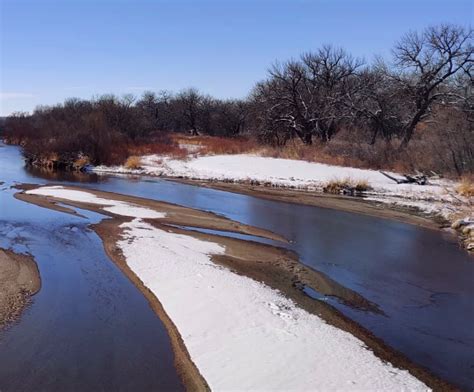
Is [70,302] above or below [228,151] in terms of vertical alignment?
below

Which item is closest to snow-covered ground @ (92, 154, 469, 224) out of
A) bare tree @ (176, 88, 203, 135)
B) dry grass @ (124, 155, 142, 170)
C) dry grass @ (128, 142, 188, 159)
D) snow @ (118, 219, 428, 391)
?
dry grass @ (124, 155, 142, 170)

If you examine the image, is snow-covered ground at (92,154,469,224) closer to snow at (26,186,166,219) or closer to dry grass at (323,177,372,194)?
dry grass at (323,177,372,194)

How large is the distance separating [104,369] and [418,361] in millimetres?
4297

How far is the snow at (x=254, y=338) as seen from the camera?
611cm

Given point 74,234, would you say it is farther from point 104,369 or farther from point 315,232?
point 104,369

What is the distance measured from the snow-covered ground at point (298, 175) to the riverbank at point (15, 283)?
556 inches

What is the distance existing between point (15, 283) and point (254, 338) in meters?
5.31

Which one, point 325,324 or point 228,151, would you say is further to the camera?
point 228,151

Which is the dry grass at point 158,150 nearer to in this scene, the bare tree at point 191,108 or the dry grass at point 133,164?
the dry grass at point 133,164

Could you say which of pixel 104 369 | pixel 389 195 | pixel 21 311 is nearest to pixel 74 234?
pixel 21 311

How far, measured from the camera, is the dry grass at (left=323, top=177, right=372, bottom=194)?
81.2 feet

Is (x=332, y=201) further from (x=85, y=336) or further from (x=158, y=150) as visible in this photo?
(x=158, y=150)

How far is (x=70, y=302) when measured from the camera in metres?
8.95

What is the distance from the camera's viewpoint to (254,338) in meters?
7.13
